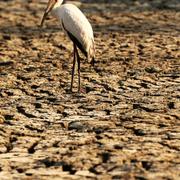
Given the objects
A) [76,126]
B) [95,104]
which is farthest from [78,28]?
[76,126]

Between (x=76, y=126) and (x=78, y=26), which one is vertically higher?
(x=78, y=26)

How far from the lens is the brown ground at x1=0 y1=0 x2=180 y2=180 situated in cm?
448

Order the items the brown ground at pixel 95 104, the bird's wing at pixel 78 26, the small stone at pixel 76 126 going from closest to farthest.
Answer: the brown ground at pixel 95 104 → the small stone at pixel 76 126 → the bird's wing at pixel 78 26

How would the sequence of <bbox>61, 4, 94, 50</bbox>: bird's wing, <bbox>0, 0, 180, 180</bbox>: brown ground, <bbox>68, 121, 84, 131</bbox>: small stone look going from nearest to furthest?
1. <bbox>0, 0, 180, 180</bbox>: brown ground
2. <bbox>68, 121, 84, 131</bbox>: small stone
3. <bbox>61, 4, 94, 50</bbox>: bird's wing

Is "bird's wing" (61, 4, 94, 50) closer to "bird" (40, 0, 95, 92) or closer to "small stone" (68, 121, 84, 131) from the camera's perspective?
"bird" (40, 0, 95, 92)

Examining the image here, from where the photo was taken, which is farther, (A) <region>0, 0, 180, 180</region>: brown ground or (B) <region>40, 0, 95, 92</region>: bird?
(B) <region>40, 0, 95, 92</region>: bird

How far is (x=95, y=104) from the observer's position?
6129 millimetres

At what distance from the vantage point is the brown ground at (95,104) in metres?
4.48

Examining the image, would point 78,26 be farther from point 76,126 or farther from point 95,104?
point 76,126

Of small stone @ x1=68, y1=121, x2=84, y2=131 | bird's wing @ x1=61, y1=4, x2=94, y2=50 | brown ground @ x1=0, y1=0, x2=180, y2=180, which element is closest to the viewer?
brown ground @ x1=0, y1=0, x2=180, y2=180

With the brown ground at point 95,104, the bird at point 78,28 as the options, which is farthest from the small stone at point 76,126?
the bird at point 78,28

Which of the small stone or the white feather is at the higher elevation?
the white feather

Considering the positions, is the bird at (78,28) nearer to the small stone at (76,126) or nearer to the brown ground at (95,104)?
the brown ground at (95,104)

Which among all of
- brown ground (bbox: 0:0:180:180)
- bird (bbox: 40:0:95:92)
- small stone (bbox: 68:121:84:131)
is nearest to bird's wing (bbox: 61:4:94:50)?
bird (bbox: 40:0:95:92)
